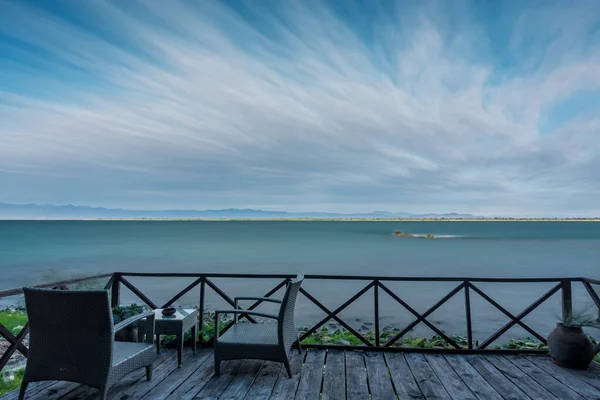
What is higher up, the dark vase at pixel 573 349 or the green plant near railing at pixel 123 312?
the green plant near railing at pixel 123 312

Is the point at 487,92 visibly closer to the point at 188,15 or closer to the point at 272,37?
the point at 272,37

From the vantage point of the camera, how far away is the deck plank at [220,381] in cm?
282

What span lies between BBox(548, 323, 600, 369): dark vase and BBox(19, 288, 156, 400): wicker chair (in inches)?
155

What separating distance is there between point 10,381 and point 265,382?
3.25 m

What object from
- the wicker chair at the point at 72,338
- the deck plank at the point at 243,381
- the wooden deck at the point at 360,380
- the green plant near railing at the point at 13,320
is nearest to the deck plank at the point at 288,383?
the wooden deck at the point at 360,380

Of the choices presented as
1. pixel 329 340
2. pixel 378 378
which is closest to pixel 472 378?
pixel 378 378

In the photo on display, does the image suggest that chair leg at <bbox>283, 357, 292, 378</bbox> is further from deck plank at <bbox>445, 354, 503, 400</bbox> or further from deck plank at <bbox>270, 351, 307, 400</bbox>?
deck plank at <bbox>445, 354, 503, 400</bbox>

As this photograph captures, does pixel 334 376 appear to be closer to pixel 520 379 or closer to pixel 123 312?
pixel 520 379

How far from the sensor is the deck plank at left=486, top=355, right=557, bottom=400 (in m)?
2.79

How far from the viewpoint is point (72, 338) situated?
2.50 metres

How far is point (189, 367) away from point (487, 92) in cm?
802

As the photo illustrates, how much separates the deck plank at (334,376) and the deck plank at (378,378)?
23 centimetres

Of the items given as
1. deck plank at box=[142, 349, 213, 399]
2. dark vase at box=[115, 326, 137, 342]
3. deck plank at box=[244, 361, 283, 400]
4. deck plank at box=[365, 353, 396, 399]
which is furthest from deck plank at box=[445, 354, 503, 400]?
Result: dark vase at box=[115, 326, 137, 342]

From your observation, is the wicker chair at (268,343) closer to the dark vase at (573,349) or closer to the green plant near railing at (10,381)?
the green plant near railing at (10,381)
